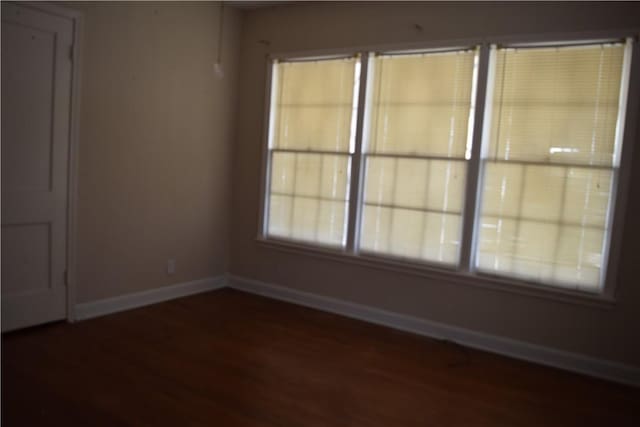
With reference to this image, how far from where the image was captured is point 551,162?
3666 mm

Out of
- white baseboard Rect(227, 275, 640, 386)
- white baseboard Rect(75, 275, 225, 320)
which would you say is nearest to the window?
white baseboard Rect(227, 275, 640, 386)

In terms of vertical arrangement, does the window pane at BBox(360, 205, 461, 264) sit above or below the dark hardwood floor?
above

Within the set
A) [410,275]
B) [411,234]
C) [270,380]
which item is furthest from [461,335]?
[270,380]

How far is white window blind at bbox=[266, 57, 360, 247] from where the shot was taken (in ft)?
15.0

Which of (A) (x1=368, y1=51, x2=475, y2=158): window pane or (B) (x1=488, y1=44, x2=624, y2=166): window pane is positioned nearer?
(B) (x1=488, y1=44, x2=624, y2=166): window pane

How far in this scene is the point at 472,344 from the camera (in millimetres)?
4012

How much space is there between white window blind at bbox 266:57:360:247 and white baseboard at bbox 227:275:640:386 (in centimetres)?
57

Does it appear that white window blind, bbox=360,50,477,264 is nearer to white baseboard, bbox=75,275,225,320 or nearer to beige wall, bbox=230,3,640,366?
beige wall, bbox=230,3,640,366

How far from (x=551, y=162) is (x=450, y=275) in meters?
1.14

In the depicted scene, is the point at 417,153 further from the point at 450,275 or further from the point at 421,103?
the point at 450,275

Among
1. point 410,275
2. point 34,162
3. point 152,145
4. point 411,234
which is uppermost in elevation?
point 152,145

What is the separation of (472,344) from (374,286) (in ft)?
3.10

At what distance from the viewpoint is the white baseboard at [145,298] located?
4113 mm

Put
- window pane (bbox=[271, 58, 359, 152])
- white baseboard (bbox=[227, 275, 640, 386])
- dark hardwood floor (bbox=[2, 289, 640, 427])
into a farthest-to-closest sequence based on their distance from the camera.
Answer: window pane (bbox=[271, 58, 359, 152]), white baseboard (bbox=[227, 275, 640, 386]), dark hardwood floor (bbox=[2, 289, 640, 427])
